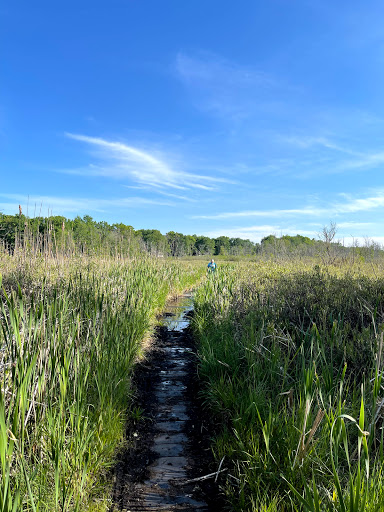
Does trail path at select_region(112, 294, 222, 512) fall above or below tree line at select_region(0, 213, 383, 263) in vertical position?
below

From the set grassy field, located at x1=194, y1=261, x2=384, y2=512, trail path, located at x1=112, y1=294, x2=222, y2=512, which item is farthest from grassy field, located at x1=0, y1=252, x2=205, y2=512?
grassy field, located at x1=194, y1=261, x2=384, y2=512

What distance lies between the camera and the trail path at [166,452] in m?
2.70

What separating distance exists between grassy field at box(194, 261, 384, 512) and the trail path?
0.24 meters

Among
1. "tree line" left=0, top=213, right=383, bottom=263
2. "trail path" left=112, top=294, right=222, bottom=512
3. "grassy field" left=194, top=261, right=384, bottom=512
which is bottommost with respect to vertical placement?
"trail path" left=112, top=294, right=222, bottom=512

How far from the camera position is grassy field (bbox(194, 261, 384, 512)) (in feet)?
6.02

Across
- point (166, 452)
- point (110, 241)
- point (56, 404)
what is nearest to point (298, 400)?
point (166, 452)

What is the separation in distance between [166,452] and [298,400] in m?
1.59

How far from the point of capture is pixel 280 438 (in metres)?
2.54

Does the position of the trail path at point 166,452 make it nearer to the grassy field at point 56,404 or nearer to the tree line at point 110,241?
the grassy field at point 56,404

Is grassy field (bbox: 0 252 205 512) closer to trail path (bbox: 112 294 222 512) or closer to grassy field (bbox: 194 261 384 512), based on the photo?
trail path (bbox: 112 294 222 512)

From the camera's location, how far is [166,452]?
134 inches

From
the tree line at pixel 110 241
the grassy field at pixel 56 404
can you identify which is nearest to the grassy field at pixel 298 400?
the grassy field at pixel 56 404

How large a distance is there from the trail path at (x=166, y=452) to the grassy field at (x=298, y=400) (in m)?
0.24

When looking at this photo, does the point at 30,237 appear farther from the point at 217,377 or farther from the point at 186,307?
the point at 217,377
